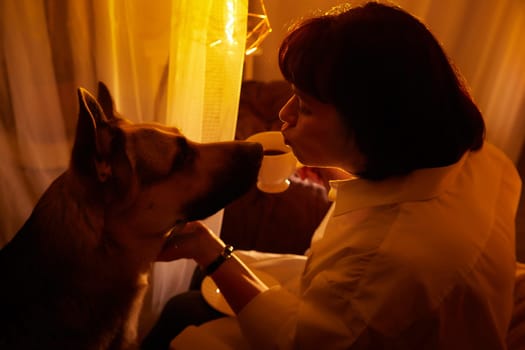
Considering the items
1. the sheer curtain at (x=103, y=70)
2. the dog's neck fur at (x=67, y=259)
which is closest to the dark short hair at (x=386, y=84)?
the sheer curtain at (x=103, y=70)

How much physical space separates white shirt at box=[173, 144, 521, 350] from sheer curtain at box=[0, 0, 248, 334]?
0.62 metres

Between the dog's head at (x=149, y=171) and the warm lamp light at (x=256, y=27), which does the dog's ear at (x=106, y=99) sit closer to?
the dog's head at (x=149, y=171)

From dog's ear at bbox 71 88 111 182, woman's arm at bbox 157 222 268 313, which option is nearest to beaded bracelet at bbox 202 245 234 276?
woman's arm at bbox 157 222 268 313

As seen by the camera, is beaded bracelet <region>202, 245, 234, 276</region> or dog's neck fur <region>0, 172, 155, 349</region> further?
beaded bracelet <region>202, 245, 234, 276</region>

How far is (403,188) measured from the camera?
2.53 ft

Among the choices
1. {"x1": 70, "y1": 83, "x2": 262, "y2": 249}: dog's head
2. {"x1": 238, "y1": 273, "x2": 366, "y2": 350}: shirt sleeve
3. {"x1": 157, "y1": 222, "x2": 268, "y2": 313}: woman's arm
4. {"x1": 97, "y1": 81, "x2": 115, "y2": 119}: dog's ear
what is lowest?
{"x1": 157, "y1": 222, "x2": 268, "y2": 313}: woman's arm

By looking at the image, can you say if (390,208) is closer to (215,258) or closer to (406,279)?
(406,279)

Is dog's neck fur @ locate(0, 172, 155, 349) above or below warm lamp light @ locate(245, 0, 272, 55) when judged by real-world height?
below

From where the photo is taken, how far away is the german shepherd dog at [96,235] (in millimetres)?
794

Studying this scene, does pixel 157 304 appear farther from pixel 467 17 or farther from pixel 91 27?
pixel 467 17

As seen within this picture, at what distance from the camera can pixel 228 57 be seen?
3.86 ft

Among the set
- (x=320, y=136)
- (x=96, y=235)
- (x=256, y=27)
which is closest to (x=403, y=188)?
(x=320, y=136)

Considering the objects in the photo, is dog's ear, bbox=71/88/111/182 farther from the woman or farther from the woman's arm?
the woman

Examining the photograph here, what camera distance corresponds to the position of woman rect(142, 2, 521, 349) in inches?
25.6
